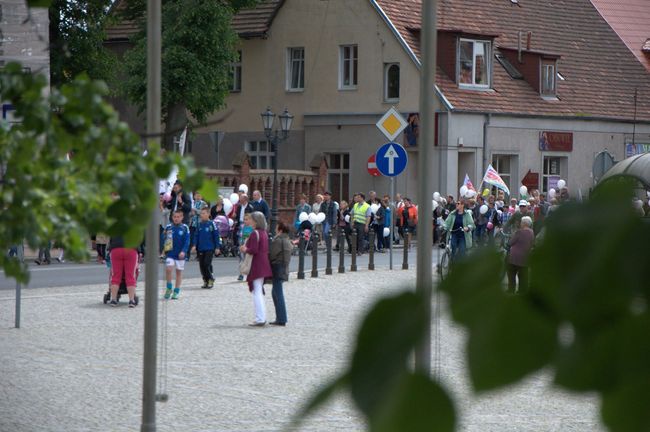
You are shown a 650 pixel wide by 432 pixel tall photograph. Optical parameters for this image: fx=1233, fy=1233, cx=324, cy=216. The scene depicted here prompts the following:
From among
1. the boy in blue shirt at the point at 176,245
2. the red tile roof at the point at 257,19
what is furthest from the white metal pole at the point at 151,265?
the red tile roof at the point at 257,19

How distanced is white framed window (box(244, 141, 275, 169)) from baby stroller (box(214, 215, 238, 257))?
37.3 feet

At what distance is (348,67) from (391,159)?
1521cm

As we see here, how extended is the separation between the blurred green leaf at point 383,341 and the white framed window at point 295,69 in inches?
1477

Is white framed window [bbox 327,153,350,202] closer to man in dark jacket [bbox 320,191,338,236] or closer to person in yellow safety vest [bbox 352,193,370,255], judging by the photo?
man in dark jacket [bbox 320,191,338,236]

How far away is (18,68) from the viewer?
5.71ft

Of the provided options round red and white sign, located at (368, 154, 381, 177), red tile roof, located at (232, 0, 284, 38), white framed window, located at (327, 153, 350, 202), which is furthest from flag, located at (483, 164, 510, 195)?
red tile roof, located at (232, 0, 284, 38)

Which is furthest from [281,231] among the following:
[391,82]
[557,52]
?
[391,82]

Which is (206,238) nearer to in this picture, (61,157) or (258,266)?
(258,266)

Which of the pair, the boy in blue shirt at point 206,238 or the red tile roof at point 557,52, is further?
the boy in blue shirt at point 206,238

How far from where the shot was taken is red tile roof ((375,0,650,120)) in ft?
8.21

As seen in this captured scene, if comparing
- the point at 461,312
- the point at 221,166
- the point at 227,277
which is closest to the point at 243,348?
the point at 227,277

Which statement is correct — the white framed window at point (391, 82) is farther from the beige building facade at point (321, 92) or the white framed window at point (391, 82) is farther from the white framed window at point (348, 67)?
the white framed window at point (348, 67)

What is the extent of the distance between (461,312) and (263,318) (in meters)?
14.8

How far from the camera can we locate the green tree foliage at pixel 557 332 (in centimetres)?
64
